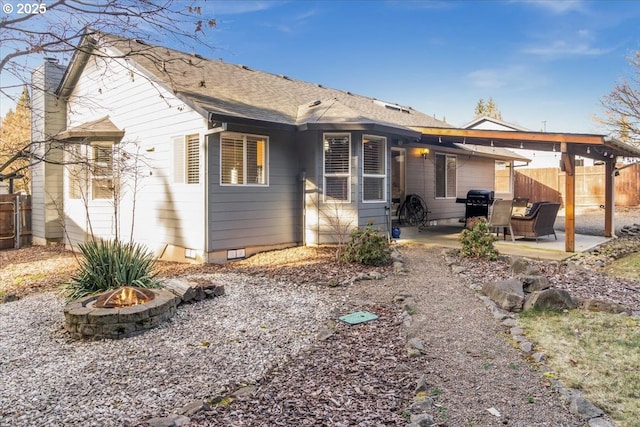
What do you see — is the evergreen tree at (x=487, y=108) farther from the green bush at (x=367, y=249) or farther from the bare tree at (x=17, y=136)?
the green bush at (x=367, y=249)

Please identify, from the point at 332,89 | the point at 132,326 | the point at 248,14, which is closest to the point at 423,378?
the point at 132,326

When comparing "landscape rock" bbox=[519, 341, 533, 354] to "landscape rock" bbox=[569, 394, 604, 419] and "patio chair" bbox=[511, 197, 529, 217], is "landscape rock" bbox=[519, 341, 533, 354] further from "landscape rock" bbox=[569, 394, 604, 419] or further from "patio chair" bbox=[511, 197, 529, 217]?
"patio chair" bbox=[511, 197, 529, 217]

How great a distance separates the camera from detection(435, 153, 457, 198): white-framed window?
1334 centimetres

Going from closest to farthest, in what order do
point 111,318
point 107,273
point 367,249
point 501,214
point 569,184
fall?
point 111,318, point 107,273, point 367,249, point 569,184, point 501,214

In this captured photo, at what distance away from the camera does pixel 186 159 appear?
811cm

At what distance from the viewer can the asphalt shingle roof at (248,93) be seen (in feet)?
25.4

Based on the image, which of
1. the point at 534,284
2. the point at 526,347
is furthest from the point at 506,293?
the point at 526,347

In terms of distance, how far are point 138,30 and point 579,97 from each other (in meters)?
25.1

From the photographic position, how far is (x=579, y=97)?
73.2ft

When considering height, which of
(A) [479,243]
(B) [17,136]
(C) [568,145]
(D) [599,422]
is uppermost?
(B) [17,136]

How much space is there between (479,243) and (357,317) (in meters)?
3.98

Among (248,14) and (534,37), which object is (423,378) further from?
(534,37)

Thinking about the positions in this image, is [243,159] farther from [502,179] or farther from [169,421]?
[502,179]

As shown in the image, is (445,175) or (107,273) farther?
(445,175)
